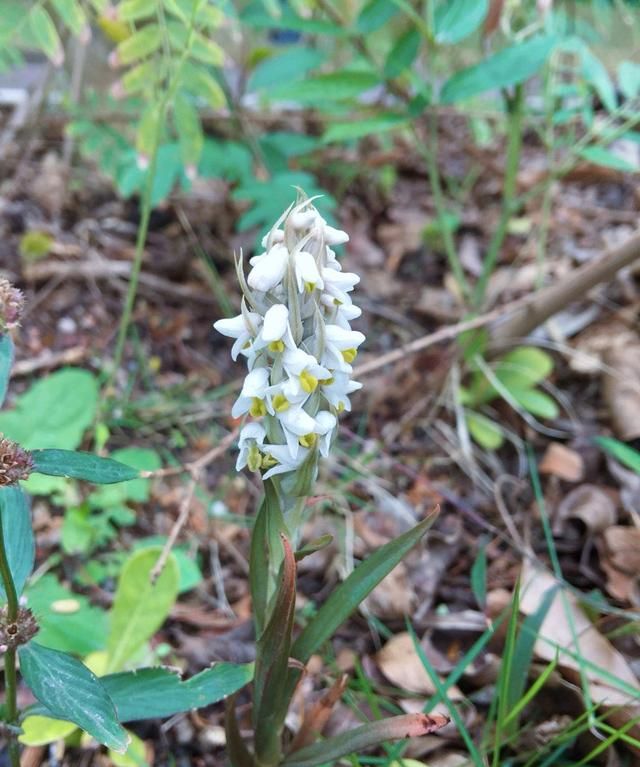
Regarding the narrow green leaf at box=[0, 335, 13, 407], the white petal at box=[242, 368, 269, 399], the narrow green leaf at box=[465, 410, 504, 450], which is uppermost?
the narrow green leaf at box=[0, 335, 13, 407]

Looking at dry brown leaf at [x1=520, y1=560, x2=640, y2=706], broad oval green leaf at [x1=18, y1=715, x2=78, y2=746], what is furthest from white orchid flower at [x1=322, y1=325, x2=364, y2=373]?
broad oval green leaf at [x1=18, y1=715, x2=78, y2=746]

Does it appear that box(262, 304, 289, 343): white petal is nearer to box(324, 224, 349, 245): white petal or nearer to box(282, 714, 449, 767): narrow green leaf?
box(324, 224, 349, 245): white petal

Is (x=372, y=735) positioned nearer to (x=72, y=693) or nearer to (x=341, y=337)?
(x=72, y=693)

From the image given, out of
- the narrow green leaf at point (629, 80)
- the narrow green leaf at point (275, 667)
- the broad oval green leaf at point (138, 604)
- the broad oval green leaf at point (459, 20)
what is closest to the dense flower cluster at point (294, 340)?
the narrow green leaf at point (275, 667)

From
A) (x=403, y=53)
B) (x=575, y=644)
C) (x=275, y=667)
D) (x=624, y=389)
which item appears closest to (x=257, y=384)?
(x=275, y=667)

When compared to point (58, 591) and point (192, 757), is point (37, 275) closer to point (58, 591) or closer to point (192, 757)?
point (58, 591)
